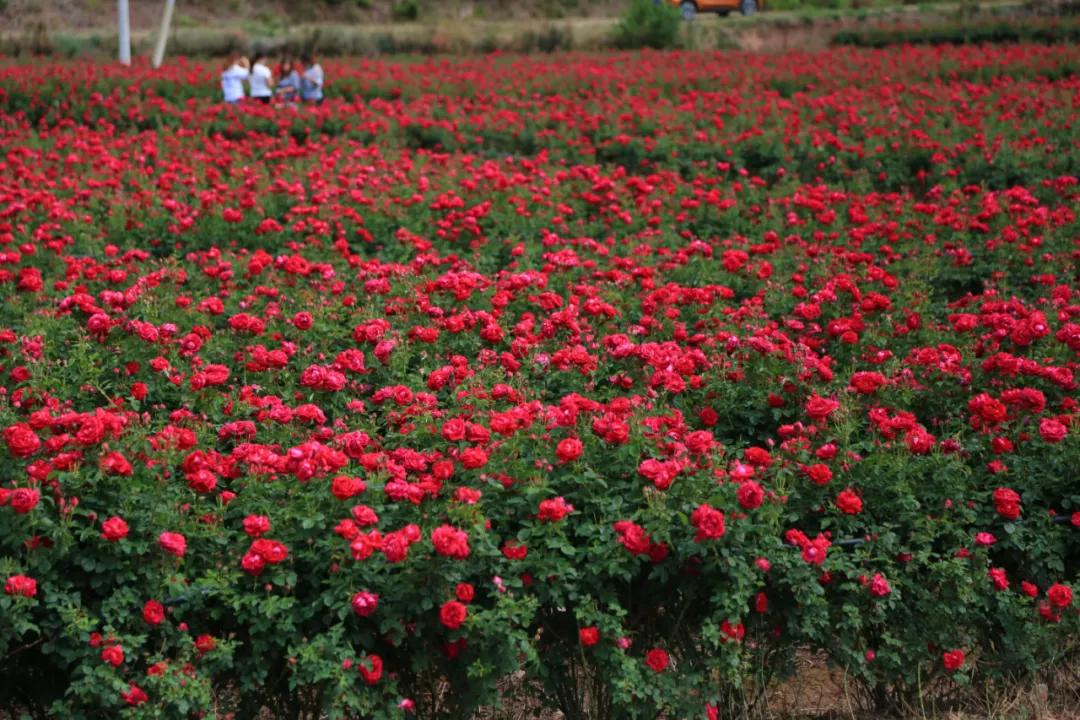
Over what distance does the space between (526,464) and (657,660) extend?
0.71 m

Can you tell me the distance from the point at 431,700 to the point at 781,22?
26.5 meters

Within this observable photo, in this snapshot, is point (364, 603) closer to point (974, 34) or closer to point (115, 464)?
point (115, 464)

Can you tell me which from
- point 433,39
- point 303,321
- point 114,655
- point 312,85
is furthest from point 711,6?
point 114,655

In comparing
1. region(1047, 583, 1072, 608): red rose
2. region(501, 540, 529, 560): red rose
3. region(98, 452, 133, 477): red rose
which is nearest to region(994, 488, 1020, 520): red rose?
region(1047, 583, 1072, 608): red rose

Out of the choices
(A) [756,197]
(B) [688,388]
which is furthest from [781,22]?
(B) [688,388]

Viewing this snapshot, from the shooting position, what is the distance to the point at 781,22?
27.7 m

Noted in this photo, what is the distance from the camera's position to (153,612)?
313cm

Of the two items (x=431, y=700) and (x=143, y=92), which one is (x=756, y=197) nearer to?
(x=431, y=700)


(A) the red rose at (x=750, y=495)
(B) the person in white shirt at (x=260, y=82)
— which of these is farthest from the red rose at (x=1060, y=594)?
(B) the person in white shirt at (x=260, y=82)

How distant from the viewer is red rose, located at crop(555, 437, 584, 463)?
3512 millimetres

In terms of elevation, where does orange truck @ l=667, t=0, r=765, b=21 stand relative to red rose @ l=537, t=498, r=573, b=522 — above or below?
above

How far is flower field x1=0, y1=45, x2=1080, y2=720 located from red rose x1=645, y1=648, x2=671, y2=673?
12 mm

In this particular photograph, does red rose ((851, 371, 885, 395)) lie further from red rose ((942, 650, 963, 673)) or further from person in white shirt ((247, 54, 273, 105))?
person in white shirt ((247, 54, 273, 105))

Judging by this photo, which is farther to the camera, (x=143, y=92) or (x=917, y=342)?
(x=143, y=92)
